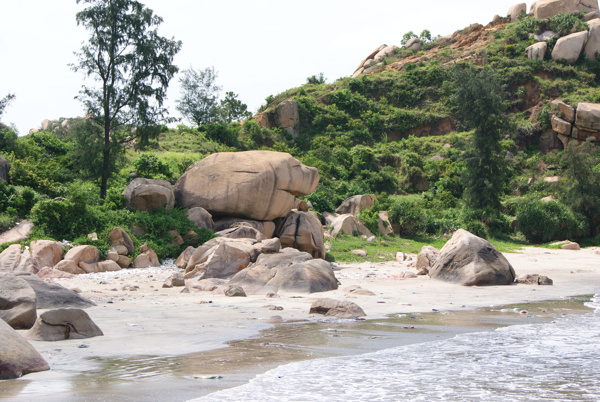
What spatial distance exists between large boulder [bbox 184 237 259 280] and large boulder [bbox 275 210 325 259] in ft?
15.8

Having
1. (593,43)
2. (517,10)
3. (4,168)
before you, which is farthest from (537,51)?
(4,168)

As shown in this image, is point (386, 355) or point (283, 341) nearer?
point (386, 355)

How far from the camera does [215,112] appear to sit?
5103cm

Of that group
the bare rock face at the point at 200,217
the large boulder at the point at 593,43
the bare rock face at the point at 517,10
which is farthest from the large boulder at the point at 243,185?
the bare rock face at the point at 517,10

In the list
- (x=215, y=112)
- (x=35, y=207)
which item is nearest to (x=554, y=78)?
(x=215, y=112)

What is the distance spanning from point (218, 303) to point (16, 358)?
5.18 metres

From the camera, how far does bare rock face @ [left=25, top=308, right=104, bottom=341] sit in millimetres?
6371

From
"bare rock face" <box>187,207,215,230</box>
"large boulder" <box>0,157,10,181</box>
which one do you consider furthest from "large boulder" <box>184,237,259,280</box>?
"large boulder" <box>0,157,10,181</box>

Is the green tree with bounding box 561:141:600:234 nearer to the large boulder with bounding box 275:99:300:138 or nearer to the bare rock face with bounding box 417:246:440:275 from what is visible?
the bare rock face with bounding box 417:246:440:275

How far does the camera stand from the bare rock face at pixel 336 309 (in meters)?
8.51

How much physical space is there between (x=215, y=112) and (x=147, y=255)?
119 ft

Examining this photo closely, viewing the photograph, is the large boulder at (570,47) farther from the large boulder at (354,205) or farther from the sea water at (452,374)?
the sea water at (452,374)

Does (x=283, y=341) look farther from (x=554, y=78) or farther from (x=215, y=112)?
(x=554, y=78)

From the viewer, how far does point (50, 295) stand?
838cm
